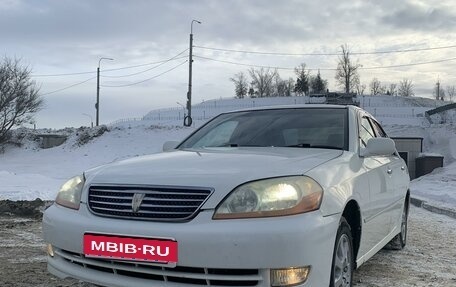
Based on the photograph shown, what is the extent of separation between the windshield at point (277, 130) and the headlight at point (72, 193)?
1302 millimetres

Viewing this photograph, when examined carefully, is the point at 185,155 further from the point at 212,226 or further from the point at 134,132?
the point at 134,132

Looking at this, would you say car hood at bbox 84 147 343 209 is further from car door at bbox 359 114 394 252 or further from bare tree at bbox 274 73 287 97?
bare tree at bbox 274 73 287 97

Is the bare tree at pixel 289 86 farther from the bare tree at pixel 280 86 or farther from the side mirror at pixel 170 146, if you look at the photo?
the side mirror at pixel 170 146

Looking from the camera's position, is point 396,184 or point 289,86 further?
point 289,86

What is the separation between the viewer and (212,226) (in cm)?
277

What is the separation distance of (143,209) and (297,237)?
2.98 ft

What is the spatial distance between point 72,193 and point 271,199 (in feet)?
4.69

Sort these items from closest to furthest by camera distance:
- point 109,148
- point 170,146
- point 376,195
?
point 376,195 < point 170,146 < point 109,148

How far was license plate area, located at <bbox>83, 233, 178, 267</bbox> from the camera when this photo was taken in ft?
9.18

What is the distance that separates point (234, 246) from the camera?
8.89 feet

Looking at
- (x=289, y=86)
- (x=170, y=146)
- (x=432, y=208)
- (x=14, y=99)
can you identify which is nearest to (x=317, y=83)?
(x=289, y=86)

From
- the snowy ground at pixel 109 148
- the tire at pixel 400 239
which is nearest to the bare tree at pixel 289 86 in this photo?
the snowy ground at pixel 109 148

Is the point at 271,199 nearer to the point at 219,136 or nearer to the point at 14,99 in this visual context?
the point at 219,136

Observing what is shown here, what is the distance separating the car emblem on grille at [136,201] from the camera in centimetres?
298
